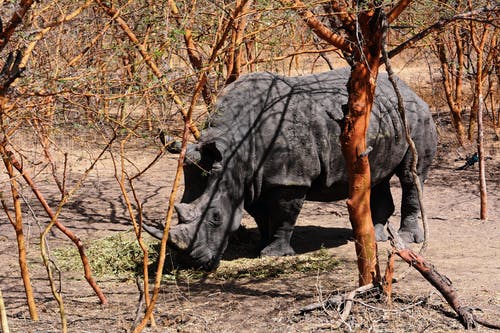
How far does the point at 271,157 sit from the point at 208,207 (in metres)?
0.86

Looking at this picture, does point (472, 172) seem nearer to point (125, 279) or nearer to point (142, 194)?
point (142, 194)

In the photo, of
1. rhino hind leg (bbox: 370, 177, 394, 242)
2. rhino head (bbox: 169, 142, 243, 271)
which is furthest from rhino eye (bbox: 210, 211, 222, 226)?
rhino hind leg (bbox: 370, 177, 394, 242)

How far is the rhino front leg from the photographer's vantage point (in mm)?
8242

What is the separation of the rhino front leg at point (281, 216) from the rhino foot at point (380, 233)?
1.24 meters

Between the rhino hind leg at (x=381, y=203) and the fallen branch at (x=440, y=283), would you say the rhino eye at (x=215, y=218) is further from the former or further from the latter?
the rhino hind leg at (x=381, y=203)

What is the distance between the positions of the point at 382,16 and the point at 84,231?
5.25 m

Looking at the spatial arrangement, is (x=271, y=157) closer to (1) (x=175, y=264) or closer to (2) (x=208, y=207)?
(2) (x=208, y=207)

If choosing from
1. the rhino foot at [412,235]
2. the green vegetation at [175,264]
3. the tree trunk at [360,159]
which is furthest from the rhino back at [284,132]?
the tree trunk at [360,159]

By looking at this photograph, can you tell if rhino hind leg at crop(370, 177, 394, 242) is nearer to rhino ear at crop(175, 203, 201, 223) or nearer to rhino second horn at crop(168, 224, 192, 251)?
rhino ear at crop(175, 203, 201, 223)

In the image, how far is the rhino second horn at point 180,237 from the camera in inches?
290

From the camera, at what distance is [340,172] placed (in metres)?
8.49

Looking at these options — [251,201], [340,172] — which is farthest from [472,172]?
[251,201]

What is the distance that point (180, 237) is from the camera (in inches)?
292

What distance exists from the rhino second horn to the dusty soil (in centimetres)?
36
